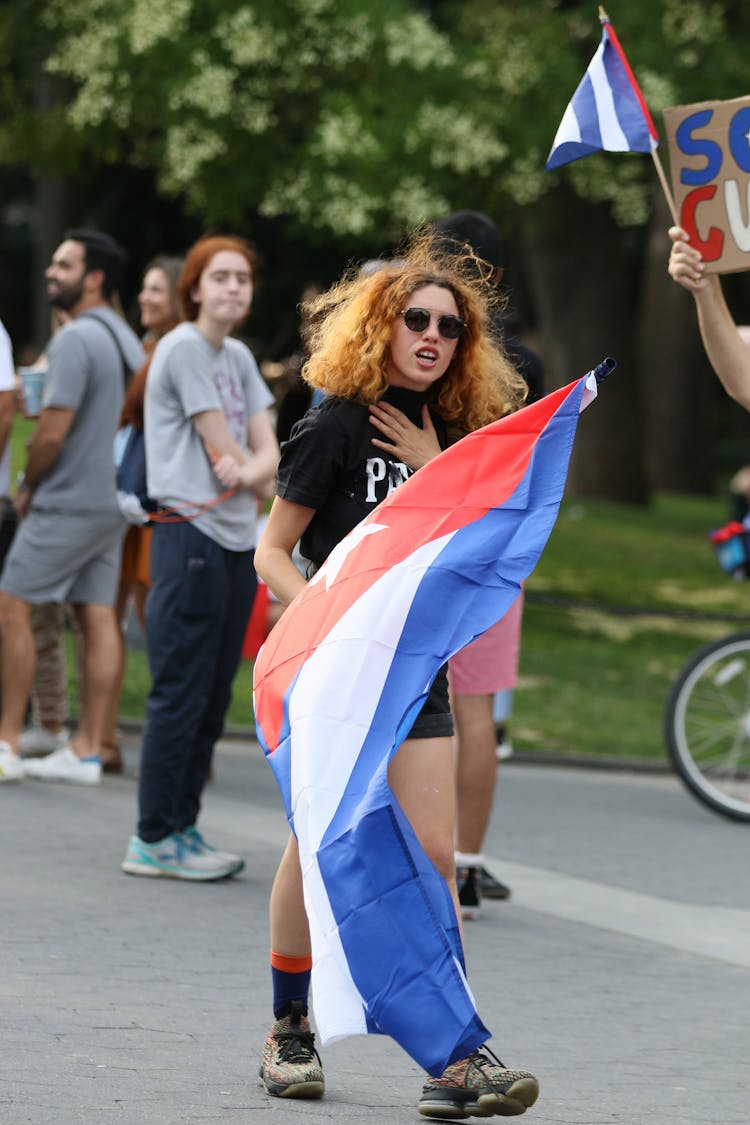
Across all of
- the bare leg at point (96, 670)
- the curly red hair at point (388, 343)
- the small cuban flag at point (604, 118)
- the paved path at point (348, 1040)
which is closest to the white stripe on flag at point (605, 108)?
the small cuban flag at point (604, 118)

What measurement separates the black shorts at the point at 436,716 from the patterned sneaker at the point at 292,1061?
0.68 m

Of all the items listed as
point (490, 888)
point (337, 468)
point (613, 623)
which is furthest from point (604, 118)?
point (613, 623)

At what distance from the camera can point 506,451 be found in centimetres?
450

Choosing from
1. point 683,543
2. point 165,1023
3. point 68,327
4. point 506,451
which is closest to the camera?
point 506,451

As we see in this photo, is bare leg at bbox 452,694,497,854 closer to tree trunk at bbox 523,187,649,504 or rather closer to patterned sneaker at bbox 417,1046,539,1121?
patterned sneaker at bbox 417,1046,539,1121

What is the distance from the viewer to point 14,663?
27.9ft

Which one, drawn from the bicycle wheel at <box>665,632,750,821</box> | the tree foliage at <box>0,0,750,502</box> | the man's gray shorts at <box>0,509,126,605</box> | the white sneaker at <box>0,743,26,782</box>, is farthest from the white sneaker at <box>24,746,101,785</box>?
the tree foliage at <box>0,0,750,502</box>

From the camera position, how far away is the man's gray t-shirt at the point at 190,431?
6.93 meters

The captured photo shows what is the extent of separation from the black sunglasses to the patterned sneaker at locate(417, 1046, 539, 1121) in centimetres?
160

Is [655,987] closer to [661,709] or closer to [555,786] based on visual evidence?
[555,786]

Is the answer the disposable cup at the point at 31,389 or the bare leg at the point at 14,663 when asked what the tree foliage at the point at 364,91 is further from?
the bare leg at the point at 14,663

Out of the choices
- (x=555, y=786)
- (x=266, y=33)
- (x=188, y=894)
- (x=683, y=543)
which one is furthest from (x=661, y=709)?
(x=683, y=543)

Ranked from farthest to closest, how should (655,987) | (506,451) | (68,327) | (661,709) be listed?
(661,709) → (68,327) → (655,987) → (506,451)

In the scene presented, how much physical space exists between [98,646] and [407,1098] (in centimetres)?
443
